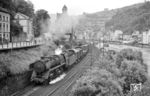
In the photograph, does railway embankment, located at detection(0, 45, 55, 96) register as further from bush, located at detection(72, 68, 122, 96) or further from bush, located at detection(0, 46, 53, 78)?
bush, located at detection(72, 68, 122, 96)

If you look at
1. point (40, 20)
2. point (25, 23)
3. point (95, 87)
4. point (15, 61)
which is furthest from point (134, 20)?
point (95, 87)

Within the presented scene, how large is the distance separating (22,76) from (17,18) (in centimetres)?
2950

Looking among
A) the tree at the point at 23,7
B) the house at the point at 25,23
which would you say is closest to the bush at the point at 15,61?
the house at the point at 25,23

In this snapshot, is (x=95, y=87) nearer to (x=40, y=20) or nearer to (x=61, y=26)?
(x=61, y=26)

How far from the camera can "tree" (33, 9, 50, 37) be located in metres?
59.8

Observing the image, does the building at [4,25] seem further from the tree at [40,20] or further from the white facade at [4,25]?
the tree at [40,20]

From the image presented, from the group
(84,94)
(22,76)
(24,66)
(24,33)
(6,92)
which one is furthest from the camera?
(24,33)

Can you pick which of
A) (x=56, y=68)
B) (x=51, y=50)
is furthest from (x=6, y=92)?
(x=51, y=50)

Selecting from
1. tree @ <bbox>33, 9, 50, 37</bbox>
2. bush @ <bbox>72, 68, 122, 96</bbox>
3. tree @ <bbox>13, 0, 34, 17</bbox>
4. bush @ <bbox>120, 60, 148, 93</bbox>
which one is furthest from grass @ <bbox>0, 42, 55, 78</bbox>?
tree @ <bbox>33, 9, 50, 37</bbox>

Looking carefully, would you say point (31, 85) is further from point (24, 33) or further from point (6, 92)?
point (24, 33)

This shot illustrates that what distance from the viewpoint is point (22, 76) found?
78.4 ft

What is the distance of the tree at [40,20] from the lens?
59844mm

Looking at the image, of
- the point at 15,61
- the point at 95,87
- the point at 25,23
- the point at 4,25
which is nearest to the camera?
the point at 95,87

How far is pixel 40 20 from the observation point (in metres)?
61.8
